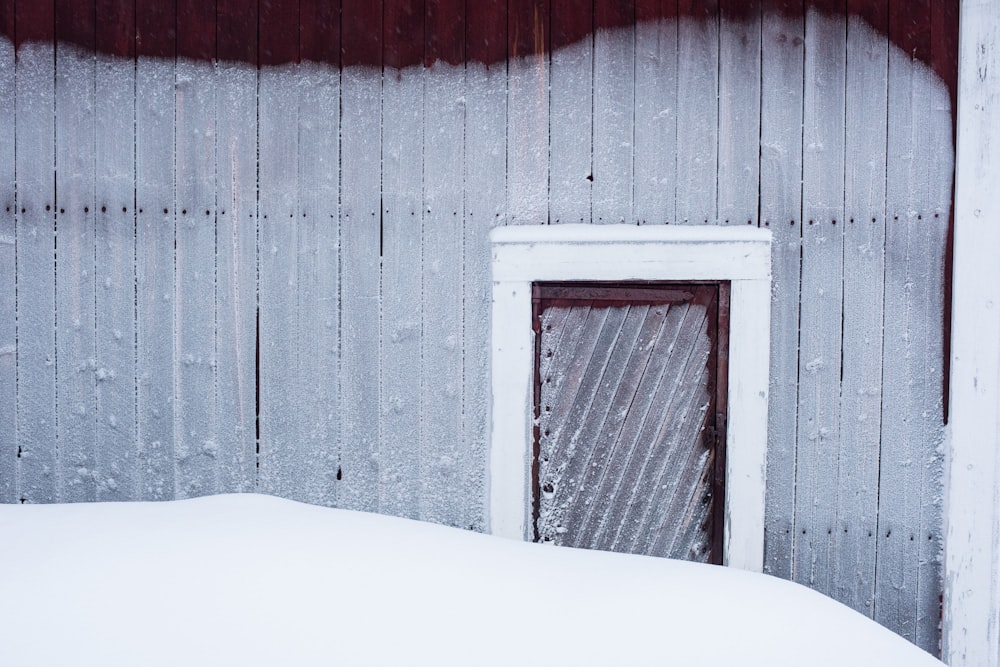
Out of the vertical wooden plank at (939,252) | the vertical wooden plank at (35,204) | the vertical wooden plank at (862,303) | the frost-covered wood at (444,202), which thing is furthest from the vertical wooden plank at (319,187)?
the vertical wooden plank at (939,252)

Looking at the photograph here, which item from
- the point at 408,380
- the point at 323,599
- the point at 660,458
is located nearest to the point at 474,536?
the point at 323,599

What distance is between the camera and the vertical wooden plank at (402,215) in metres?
2.76

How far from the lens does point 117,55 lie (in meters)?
→ 2.78

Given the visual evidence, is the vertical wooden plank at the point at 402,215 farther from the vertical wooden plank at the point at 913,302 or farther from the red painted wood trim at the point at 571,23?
the vertical wooden plank at the point at 913,302

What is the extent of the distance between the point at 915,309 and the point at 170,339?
3.06 m

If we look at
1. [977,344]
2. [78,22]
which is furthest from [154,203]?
[977,344]

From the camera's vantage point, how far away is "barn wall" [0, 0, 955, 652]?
272 cm

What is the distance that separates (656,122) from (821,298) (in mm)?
982

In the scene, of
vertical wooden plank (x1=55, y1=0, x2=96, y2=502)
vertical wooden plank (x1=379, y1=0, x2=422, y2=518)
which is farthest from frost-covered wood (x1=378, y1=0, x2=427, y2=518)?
vertical wooden plank (x1=55, y1=0, x2=96, y2=502)

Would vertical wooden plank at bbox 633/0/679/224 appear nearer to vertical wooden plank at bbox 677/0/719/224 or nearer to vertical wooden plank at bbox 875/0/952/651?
vertical wooden plank at bbox 677/0/719/224

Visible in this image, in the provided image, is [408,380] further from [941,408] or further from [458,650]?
[941,408]

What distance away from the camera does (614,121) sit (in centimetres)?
275

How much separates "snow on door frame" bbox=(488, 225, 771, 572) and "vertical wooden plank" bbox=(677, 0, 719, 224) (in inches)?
5.1

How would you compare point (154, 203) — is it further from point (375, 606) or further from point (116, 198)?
point (375, 606)
